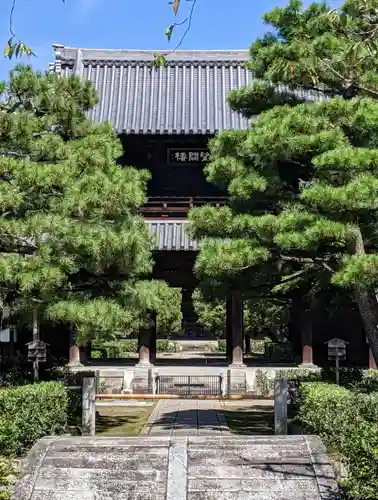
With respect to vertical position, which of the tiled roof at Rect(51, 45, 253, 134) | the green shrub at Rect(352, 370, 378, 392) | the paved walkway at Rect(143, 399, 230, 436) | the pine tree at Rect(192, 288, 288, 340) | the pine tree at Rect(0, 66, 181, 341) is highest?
A: the tiled roof at Rect(51, 45, 253, 134)

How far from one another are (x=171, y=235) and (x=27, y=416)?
9991 mm

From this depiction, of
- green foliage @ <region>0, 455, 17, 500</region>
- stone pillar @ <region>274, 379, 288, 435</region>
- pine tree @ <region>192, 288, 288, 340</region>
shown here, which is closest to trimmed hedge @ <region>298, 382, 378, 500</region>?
stone pillar @ <region>274, 379, 288, 435</region>

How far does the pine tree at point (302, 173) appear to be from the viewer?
934cm

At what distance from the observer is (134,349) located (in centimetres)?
3747

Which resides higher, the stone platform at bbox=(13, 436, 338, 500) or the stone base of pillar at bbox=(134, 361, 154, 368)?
the stone base of pillar at bbox=(134, 361, 154, 368)

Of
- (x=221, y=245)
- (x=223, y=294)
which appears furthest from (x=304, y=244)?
(x=223, y=294)

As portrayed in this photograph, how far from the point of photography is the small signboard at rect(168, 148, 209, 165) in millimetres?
20078

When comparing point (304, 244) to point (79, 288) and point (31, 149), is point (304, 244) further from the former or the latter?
point (31, 149)

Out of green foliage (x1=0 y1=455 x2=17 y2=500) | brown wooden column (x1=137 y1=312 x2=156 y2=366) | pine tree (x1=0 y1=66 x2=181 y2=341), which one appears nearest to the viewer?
green foliage (x1=0 y1=455 x2=17 y2=500)

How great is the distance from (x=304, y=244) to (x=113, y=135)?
448 centimetres

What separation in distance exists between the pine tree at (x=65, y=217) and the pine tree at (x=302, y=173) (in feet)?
4.46

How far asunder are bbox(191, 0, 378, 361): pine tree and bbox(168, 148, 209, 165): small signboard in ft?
27.1

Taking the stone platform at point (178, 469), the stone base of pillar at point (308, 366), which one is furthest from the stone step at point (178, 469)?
the stone base of pillar at point (308, 366)

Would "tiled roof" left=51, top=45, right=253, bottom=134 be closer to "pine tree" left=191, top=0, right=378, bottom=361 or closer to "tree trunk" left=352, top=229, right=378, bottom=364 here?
"pine tree" left=191, top=0, right=378, bottom=361
